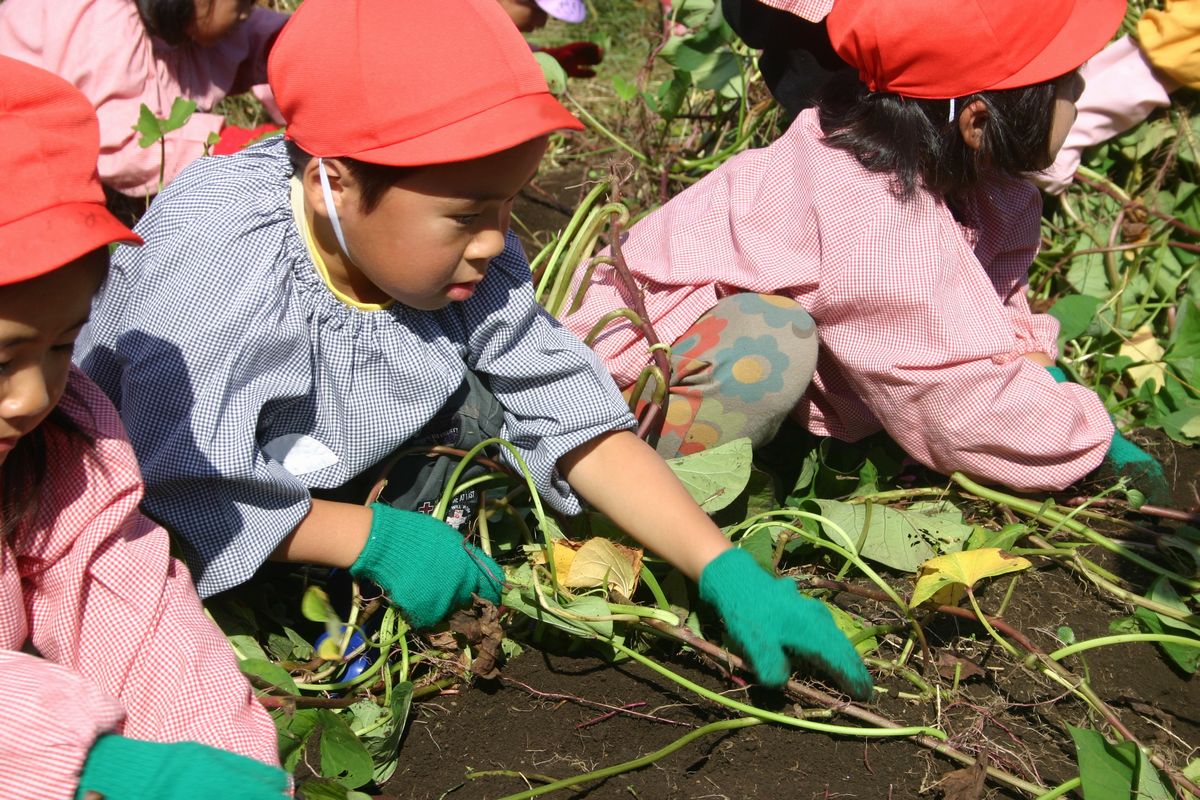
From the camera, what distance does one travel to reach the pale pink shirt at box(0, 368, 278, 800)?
1.23 meters

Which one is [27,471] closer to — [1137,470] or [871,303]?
[871,303]

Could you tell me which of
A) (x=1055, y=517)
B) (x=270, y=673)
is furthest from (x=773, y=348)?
(x=270, y=673)

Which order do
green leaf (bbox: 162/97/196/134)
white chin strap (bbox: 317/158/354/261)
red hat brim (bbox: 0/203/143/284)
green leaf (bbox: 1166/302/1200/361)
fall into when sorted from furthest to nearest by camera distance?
green leaf (bbox: 1166/302/1200/361), green leaf (bbox: 162/97/196/134), white chin strap (bbox: 317/158/354/261), red hat brim (bbox: 0/203/143/284)

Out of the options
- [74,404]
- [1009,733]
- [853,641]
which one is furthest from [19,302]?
[1009,733]

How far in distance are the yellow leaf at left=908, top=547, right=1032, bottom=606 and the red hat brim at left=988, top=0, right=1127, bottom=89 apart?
713mm

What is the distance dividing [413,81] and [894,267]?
820 mm

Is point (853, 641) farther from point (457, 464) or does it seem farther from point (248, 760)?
point (248, 760)

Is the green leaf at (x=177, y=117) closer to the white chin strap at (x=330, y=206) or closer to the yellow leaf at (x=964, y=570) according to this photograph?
the white chin strap at (x=330, y=206)

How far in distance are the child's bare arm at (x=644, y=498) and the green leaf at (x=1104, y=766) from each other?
0.48 meters

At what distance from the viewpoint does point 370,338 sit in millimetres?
1567

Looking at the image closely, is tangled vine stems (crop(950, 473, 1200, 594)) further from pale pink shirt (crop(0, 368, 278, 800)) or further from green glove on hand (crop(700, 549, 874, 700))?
pale pink shirt (crop(0, 368, 278, 800))

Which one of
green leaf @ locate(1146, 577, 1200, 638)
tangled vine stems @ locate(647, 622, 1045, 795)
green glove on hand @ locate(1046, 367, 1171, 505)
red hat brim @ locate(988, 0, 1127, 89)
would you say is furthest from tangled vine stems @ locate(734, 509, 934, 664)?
red hat brim @ locate(988, 0, 1127, 89)

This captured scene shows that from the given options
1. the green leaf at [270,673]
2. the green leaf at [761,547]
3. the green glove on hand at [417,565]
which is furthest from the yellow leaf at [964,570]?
the green leaf at [270,673]

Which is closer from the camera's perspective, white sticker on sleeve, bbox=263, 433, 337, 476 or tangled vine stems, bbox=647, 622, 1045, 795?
tangled vine stems, bbox=647, 622, 1045, 795
